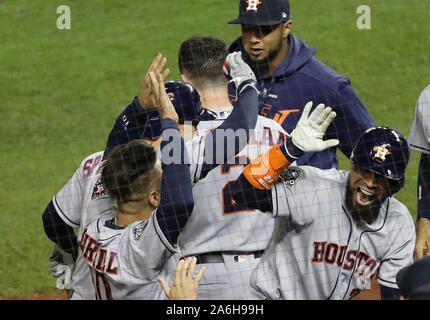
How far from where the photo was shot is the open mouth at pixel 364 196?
9.32 feet

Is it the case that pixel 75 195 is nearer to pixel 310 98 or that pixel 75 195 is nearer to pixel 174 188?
pixel 174 188

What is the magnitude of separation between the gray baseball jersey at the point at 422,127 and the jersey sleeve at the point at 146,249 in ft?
4.98

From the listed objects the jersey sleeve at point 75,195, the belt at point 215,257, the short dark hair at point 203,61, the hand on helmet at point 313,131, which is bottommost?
the belt at point 215,257

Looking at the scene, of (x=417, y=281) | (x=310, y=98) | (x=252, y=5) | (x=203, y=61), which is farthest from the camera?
(x=310, y=98)

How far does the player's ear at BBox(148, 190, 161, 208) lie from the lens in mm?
2893

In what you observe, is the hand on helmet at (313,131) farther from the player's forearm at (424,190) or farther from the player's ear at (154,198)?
the player's forearm at (424,190)

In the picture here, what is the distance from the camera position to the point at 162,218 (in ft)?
8.84

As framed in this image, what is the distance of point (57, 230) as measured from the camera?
131 inches

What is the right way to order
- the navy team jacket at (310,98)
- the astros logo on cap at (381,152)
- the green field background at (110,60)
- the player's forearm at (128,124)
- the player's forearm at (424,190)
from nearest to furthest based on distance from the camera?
the astros logo on cap at (381,152), the player's forearm at (128,124), the player's forearm at (424,190), the navy team jacket at (310,98), the green field background at (110,60)

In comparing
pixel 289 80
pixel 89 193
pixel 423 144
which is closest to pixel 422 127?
pixel 423 144

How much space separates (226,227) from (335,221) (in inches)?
17.2

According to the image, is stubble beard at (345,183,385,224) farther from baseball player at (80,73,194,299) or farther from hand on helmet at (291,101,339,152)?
baseball player at (80,73,194,299)
